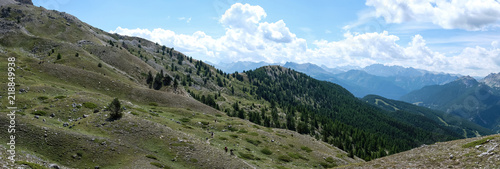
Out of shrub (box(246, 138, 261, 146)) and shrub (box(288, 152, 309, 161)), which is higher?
shrub (box(246, 138, 261, 146))

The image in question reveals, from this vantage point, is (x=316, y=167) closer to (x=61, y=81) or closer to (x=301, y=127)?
(x=61, y=81)

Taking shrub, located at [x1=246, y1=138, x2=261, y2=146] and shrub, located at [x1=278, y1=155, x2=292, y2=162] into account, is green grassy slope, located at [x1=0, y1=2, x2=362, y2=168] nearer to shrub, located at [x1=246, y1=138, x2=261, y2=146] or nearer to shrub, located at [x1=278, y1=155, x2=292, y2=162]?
shrub, located at [x1=246, y1=138, x2=261, y2=146]

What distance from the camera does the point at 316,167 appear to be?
69188mm

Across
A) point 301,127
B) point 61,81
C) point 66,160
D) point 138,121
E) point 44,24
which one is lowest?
point 301,127

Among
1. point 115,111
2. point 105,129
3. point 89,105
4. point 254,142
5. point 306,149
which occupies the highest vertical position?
point 89,105

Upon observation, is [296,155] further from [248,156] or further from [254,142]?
[248,156]

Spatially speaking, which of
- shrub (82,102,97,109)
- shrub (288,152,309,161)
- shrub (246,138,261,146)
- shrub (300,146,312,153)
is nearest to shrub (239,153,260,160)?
shrub (246,138,261,146)

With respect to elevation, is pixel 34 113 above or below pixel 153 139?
above

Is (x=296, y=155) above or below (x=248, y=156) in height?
below

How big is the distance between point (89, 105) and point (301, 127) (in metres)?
147

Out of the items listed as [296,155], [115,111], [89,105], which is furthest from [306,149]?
[89,105]

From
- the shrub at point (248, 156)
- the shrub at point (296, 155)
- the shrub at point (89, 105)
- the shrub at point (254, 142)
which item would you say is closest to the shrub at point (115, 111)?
the shrub at point (89, 105)

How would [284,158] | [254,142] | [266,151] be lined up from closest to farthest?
[284,158] → [266,151] → [254,142]

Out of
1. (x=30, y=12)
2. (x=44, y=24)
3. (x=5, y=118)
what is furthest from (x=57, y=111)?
(x=30, y=12)
